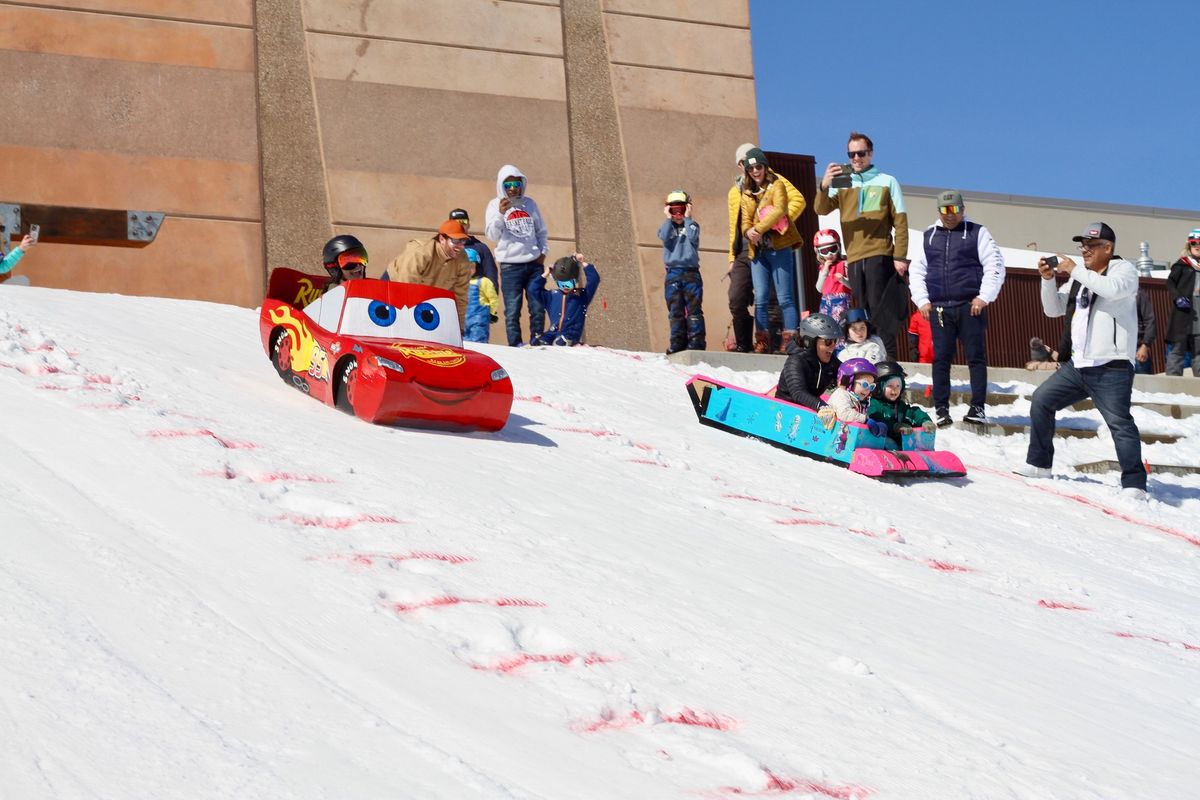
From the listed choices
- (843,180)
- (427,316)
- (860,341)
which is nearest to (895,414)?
Result: (860,341)

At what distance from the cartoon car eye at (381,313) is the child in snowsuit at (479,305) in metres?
3.68

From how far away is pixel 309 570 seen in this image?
15.7 ft

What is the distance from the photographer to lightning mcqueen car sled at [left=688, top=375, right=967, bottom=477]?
927cm

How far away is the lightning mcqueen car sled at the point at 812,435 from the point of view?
9.27 meters

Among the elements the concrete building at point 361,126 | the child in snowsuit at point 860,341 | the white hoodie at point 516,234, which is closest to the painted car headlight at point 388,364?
the child in snowsuit at point 860,341

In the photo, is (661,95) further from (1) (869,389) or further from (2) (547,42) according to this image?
(1) (869,389)

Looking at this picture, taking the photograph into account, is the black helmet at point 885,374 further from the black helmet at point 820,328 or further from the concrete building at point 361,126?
the concrete building at point 361,126

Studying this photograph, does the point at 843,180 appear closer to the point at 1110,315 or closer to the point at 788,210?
the point at 788,210

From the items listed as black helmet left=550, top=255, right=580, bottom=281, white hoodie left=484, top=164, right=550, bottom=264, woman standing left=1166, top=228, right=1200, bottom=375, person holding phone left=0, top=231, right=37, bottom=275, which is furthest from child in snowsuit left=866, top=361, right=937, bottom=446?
person holding phone left=0, top=231, right=37, bottom=275

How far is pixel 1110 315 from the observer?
30.5 feet

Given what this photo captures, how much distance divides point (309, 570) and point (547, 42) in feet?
45.9

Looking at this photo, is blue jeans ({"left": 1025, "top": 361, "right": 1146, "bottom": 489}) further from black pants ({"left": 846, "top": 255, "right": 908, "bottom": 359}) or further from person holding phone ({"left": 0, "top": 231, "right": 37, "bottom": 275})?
person holding phone ({"left": 0, "top": 231, "right": 37, "bottom": 275})

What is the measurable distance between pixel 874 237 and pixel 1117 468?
2478mm

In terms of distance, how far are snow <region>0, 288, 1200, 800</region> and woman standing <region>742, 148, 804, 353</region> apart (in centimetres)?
352
